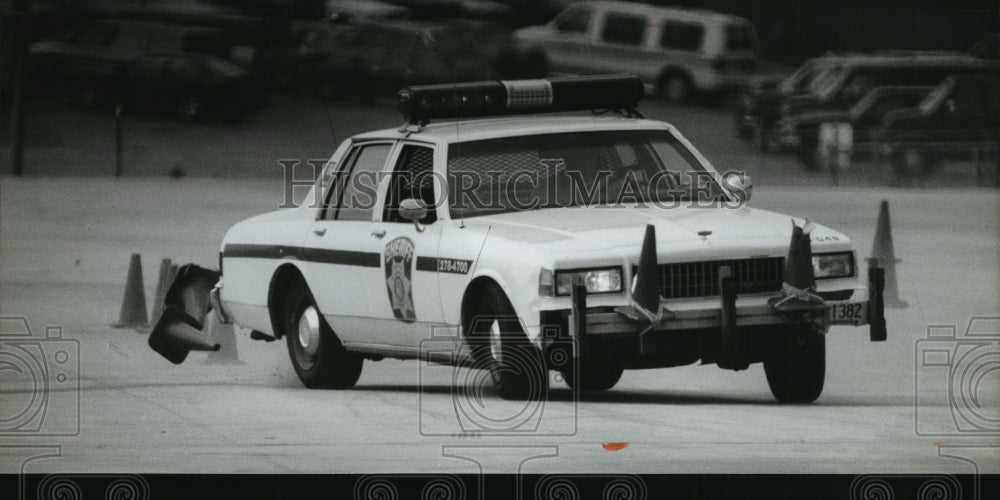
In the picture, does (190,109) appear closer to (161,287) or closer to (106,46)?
(106,46)

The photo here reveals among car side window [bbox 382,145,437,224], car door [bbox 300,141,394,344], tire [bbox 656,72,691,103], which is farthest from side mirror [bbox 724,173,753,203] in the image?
car door [bbox 300,141,394,344]

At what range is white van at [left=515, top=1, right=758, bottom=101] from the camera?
9.88 meters

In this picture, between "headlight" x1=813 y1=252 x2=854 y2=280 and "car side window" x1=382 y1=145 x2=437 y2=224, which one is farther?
"car side window" x1=382 y1=145 x2=437 y2=224

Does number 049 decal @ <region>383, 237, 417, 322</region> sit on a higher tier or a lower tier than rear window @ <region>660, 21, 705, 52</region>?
lower

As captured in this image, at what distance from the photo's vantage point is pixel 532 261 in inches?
360

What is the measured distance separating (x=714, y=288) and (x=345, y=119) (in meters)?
2.04

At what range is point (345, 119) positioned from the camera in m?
10.1

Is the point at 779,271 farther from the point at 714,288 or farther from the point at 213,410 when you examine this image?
the point at 213,410

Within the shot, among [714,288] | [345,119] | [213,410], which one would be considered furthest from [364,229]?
[714,288]

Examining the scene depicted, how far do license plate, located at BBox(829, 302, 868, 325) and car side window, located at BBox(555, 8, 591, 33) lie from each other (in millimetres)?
1771

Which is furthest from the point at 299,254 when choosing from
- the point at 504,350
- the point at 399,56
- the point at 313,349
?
the point at 504,350

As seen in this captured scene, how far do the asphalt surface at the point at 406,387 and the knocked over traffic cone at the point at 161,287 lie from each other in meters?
0.06

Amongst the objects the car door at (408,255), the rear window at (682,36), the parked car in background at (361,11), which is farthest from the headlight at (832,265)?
the parked car in background at (361,11)

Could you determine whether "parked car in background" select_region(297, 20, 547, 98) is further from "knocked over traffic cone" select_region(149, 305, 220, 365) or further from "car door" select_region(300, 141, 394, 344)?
"knocked over traffic cone" select_region(149, 305, 220, 365)
